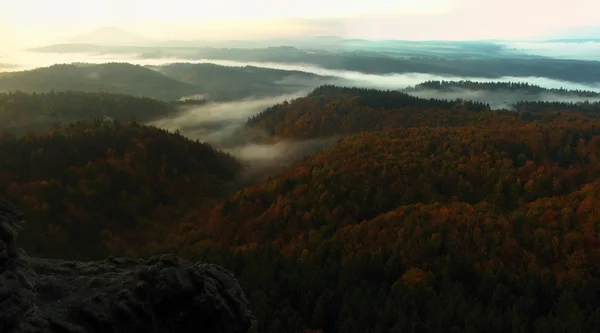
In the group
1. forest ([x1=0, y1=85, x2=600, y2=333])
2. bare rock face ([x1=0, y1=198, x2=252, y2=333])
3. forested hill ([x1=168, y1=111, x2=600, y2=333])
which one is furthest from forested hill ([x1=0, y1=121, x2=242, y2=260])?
bare rock face ([x1=0, y1=198, x2=252, y2=333])

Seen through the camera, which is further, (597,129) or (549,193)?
(597,129)

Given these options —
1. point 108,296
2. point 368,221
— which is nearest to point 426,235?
point 368,221

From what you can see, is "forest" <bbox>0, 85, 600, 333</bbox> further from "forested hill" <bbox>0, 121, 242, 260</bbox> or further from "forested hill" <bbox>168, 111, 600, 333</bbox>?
"forested hill" <bbox>0, 121, 242, 260</bbox>

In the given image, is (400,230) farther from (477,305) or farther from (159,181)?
(159,181)

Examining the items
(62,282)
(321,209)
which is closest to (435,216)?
(321,209)

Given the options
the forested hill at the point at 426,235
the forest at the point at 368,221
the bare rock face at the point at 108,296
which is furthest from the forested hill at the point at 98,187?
the bare rock face at the point at 108,296
